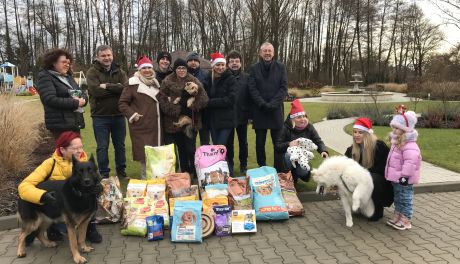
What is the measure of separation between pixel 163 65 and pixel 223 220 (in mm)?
2970

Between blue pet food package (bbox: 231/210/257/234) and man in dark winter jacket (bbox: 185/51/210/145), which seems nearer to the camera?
blue pet food package (bbox: 231/210/257/234)

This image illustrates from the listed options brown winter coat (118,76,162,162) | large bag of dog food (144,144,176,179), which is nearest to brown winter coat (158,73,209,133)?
brown winter coat (118,76,162,162)

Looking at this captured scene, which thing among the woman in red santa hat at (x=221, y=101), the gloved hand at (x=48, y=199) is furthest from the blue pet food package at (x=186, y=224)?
the woman in red santa hat at (x=221, y=101)

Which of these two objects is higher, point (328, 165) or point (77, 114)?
point (77, 114)

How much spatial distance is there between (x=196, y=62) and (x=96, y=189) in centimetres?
322

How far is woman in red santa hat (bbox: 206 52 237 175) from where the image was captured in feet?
20.6

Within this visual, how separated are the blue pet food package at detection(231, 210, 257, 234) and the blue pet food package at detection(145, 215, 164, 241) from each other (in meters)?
0.88

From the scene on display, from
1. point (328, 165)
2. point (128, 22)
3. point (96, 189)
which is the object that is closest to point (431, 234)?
point (328, 165)

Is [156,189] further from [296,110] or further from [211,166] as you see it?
[296,110]

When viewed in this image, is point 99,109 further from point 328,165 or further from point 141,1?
point 141,1

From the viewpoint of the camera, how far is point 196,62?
21.5ft

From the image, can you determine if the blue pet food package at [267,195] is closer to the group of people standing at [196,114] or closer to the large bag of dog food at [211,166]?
the large bag of dog food at [211,166]

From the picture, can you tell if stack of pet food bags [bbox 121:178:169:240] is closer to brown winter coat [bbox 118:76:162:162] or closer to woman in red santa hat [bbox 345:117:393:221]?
brown winter coat [bbox 118:76:162:162]

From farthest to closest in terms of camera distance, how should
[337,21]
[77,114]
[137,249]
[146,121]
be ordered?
1. [337,21]
2. [146,121]
3. [77,114]
4. [137,249]
